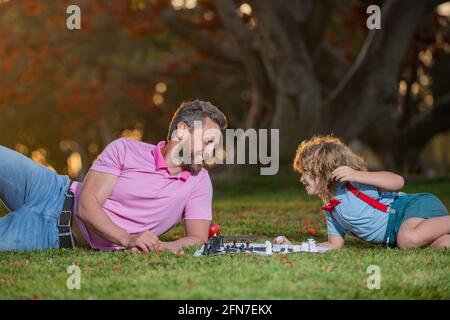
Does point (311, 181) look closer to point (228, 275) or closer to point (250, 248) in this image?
point (250, 248)

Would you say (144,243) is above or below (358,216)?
below

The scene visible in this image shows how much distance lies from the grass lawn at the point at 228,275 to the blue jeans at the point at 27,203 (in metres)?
0.29

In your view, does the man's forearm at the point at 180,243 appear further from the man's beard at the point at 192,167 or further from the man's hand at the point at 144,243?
the man's beard at the point at 192,167

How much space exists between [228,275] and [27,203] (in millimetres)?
2037

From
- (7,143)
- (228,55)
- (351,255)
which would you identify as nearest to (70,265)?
(351,255)

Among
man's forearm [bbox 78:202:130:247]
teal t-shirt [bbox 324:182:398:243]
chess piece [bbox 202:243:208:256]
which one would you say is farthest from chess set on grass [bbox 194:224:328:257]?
man's forearm [bbox 78:202:130:247]

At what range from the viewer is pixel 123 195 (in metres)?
5.97

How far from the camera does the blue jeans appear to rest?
6.15 metres

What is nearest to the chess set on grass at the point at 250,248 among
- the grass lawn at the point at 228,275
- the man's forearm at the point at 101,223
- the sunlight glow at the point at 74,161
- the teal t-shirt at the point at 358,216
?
the grass lawn at the point at 228,275

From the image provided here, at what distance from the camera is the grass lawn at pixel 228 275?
4.55 meters

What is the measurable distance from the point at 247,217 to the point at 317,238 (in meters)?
2.11

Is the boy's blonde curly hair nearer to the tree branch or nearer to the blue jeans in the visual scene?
the blue jeans

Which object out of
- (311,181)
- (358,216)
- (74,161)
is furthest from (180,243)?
(74,161)

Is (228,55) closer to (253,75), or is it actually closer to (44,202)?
(253,75)
